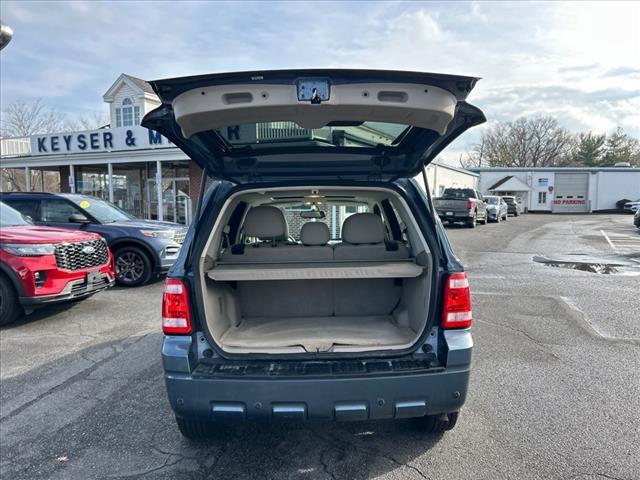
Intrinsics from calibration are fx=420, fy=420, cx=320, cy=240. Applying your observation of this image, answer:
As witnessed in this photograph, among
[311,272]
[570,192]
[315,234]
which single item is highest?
[570,192]

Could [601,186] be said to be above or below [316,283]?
above

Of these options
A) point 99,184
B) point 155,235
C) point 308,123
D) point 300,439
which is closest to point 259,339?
point 300,439

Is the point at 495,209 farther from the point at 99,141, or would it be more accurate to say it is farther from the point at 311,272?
the point at 311,272

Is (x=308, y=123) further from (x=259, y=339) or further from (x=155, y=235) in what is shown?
(x=155, y=235)

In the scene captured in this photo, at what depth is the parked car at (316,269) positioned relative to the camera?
6.64 feet

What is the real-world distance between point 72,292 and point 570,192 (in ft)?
160

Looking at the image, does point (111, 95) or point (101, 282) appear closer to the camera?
point (101, 282)

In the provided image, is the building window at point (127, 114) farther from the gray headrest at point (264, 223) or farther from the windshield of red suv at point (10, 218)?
the gray headrest at point (264, 223)

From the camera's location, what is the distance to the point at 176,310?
243 centimetres

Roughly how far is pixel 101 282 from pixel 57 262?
77cm

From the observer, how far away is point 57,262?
537 cm

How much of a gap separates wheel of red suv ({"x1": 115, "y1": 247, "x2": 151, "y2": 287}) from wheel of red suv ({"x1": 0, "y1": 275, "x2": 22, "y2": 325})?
7.98ft

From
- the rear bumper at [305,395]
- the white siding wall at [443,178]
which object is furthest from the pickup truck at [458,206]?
the rear bumper at [305,395]

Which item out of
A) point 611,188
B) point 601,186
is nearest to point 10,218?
point 601,186
